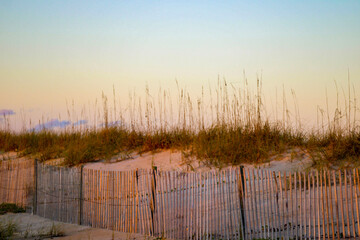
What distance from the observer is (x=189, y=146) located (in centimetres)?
874

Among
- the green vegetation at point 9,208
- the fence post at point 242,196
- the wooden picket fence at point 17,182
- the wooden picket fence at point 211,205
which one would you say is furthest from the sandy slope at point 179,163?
the fence post at point 242,196

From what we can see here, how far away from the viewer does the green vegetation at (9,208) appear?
25.3ft

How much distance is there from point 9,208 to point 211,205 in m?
4.60

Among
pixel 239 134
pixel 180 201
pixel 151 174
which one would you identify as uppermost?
pixel 239 134

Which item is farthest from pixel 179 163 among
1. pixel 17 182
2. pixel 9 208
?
pixel 9 208

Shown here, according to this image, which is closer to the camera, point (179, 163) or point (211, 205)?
point (211, 205)

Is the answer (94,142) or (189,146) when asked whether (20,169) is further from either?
(189,146)

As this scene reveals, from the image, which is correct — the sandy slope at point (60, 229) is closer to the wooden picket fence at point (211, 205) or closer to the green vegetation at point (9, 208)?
the wooden picket fence at point (211, 205)

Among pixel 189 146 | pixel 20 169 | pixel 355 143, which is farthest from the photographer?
pixel 189 146

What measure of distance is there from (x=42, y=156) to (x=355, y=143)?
788 centimetres

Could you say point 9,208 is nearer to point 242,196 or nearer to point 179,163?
point 179,163

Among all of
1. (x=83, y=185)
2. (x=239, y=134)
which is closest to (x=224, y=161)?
(x=239, y=134)

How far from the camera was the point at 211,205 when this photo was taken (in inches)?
210

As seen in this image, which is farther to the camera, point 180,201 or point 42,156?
point 42,156
